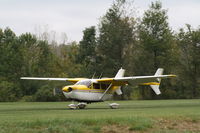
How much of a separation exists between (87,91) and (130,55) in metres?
39.2

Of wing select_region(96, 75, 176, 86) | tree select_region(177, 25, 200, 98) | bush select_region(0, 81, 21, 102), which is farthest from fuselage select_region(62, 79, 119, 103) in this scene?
tree select_region(177, 25, 200, 98)

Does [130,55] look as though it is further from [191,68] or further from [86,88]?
[86,88]

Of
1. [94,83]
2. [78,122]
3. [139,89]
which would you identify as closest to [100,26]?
[139,89]

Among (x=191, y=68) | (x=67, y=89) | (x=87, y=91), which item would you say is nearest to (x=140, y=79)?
(x=87, y=91)

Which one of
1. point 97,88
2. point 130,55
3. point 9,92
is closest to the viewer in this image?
point 97,88

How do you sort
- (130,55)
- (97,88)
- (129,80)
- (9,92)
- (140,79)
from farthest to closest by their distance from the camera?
(130,55) < (9,92) < (97,88) < (129,80) < (140,79)

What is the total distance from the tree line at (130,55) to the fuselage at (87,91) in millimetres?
32457

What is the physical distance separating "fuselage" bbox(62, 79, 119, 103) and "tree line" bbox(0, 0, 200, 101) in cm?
3246

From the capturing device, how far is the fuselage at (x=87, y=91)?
34.9 metres

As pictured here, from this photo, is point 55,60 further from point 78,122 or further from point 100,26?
point 78,122

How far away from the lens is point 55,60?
81.2 meters

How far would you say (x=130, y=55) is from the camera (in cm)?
7525

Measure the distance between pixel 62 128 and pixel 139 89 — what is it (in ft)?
188

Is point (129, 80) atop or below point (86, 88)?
atop
